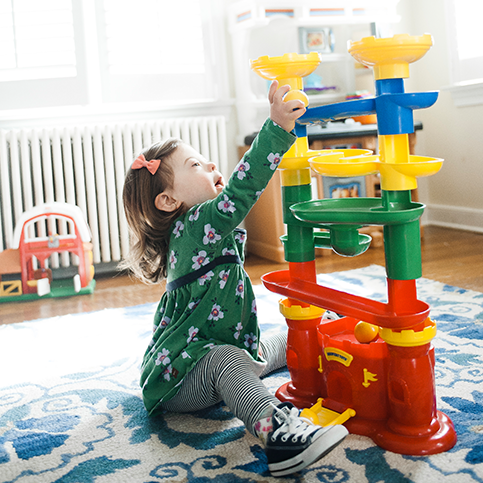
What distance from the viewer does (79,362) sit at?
133cm

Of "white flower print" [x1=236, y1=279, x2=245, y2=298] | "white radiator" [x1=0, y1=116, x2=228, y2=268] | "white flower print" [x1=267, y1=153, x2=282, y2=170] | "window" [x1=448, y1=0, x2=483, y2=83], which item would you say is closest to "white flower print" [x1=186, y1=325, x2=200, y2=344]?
"white flower print" [x1=236, y1=279, x2=245, y2=298]

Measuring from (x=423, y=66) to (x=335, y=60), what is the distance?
1.64 feet

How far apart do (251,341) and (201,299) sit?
13 cm

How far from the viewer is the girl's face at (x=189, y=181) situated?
1068mm

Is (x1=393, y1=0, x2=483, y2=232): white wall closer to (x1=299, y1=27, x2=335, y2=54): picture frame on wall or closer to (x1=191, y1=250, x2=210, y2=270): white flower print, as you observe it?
(x1=299, y1=27, x2=335, y2=54): picture frame on wall

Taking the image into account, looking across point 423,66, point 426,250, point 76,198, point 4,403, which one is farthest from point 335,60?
point 4,403

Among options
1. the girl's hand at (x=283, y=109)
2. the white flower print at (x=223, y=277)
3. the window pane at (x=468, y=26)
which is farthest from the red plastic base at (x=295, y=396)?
the window pane at (x=468, y=26)

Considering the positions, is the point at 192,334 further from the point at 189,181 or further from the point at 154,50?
the point at 154,50

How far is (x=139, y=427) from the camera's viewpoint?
960 mm

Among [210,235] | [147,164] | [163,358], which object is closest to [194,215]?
[210,235]

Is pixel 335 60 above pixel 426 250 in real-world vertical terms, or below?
above

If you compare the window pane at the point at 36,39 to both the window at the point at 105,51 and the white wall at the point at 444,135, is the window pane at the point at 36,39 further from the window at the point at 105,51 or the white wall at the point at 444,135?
the white wall at the point at 444,135

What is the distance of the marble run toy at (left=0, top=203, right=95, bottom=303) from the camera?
211 centimetres

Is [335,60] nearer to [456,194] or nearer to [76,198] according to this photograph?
[456,194]
